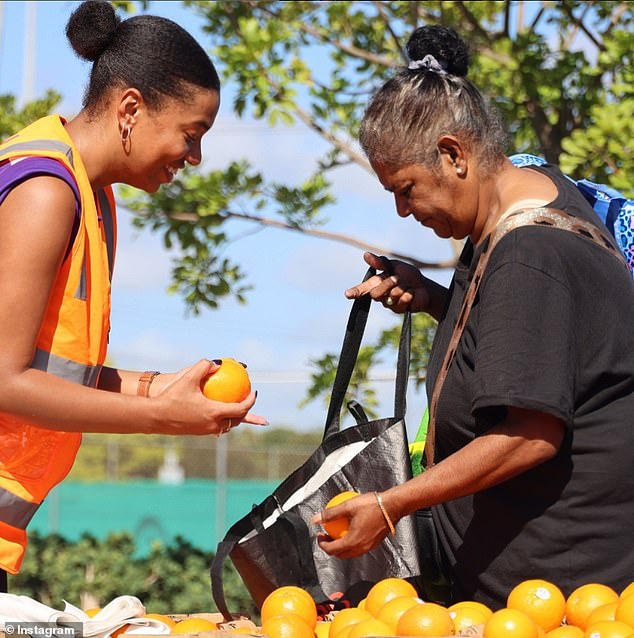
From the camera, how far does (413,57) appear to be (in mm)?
2980

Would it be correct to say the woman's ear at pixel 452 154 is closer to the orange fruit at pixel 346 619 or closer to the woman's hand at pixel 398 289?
the woman's hand at pixel 398 289

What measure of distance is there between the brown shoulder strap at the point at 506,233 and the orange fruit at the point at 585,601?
20.0 inches

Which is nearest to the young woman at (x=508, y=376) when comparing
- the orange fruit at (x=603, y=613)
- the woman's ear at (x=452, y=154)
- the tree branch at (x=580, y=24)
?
the woman's ear at (x=452, y=154)

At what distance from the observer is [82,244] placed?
8.16 ft

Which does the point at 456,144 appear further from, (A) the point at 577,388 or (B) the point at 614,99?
(B) the point at 614,99

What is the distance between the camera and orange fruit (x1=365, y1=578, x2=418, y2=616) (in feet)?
8.29

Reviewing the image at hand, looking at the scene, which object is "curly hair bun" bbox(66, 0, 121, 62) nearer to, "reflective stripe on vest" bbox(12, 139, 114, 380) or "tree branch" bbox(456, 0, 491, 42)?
"reflective stripe on vest" bbox(12, 139, 114, 380)

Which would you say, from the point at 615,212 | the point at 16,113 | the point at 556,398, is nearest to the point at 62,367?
the point at 556,398

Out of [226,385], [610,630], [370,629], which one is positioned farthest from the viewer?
[226,385]

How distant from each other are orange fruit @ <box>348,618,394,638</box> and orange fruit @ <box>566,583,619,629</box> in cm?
38

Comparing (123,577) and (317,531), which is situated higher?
(123,577)

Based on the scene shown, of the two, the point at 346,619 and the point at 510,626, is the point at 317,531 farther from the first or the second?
the point at 510,626

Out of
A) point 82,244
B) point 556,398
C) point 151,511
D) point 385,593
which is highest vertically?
point 151,511

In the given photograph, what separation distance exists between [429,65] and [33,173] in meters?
1.00
